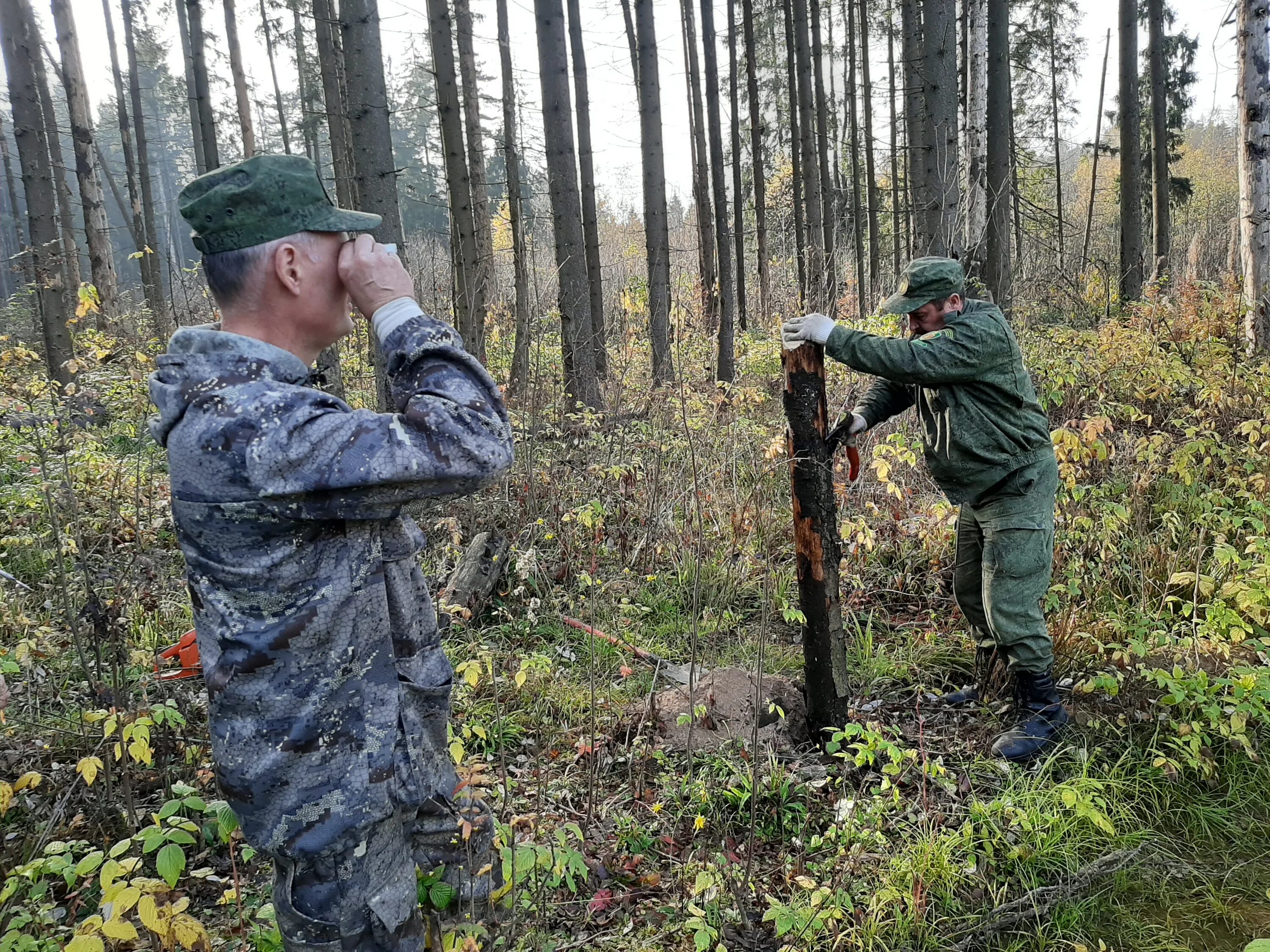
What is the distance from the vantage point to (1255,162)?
8008 mm

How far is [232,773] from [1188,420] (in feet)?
26.0

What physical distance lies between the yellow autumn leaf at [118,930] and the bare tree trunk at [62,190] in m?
13.9

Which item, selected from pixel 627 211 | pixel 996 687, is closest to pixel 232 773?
pixel 996 687

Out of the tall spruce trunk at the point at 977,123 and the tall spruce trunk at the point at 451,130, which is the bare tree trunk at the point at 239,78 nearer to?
the tall spruce trunk at the point at 451,130

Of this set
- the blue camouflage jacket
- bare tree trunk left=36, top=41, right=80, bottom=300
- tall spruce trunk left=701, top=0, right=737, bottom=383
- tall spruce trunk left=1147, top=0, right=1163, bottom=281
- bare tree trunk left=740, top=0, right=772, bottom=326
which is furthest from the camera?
bare tree trunk left=740, top=0, right=772, bottom=326

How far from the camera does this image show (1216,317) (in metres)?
8.88

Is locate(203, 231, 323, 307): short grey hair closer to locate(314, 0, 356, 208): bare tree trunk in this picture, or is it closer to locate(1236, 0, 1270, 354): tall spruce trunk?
locate(314, 0, 356, 208): bare tree trunk

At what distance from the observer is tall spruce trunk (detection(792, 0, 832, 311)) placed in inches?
529

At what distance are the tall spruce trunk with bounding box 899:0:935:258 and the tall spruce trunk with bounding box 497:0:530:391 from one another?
4844 millimetres

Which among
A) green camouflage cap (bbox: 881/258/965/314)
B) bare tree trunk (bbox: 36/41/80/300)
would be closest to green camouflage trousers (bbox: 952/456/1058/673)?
green camouflage cap (bbox: 881/258/965/314)

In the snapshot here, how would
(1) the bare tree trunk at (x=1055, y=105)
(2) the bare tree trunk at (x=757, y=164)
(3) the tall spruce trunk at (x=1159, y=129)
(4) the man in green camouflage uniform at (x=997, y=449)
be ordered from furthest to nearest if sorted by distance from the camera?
(1) the bare tree trunk at (x=1055, y=105), (2) the bare tree trunk at (x=757, y=164), (3) the tall spruce trunk at (x=1159, y=129), (4) the man in green camouflage uniform at (x=997, y=449)

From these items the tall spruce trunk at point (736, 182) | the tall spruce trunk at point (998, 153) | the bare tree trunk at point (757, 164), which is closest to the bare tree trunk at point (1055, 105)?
the tall spruce trunk at point (998, 153)

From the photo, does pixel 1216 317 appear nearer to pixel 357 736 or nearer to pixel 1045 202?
→ pixel 357 736

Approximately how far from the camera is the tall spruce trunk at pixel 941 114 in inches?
340
